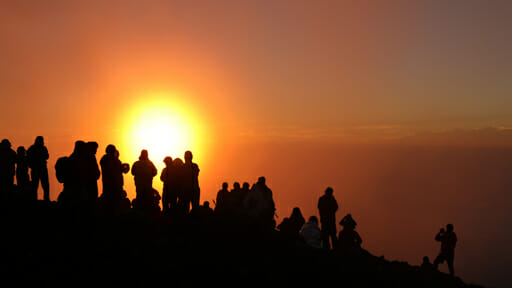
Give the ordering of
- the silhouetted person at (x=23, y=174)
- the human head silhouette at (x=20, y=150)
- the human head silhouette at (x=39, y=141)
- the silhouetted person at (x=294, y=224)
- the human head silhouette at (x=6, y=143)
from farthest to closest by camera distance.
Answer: the silhouetted person at (x=294, y=224) < the human head silhouette at (x=20, y=150) < the silhouetted person at (x=23, y=174) < the human head silhouette at (x=6, y=143) < the human head silhouette at (x=39, y=141)

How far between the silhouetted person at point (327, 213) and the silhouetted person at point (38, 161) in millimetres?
10464

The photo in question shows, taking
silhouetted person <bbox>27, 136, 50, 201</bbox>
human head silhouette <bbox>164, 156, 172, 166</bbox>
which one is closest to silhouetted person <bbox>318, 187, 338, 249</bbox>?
human head silhouette <bbox>164, 156, 172, 166</bbox>

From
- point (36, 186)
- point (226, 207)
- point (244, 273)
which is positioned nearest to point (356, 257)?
point (226, 207)

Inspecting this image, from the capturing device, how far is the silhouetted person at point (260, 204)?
16.6 meters

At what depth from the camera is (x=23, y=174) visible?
16062 mm

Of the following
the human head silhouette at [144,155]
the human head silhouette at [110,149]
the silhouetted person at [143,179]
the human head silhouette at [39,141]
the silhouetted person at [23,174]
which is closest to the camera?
the human head silhouette at [110,149]

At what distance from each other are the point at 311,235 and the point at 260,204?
2.73 metres

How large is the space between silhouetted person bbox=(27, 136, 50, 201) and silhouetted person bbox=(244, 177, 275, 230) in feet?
23.2

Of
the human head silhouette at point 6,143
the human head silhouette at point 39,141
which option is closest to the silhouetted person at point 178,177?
the human head silhouette at point 39,141

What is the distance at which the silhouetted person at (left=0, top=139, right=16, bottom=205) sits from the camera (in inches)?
610

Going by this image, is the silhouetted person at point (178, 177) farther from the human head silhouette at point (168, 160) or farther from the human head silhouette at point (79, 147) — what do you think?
the human head silhouette at point (79, 147)

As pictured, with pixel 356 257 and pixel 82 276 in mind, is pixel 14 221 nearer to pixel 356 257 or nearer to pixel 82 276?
pixel 82 276

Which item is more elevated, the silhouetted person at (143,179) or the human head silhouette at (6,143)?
the human head silhouette at (6,143)

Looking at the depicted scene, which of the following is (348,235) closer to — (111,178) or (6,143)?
(111,178)
